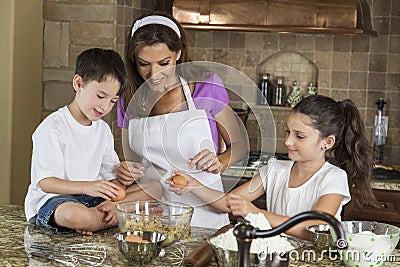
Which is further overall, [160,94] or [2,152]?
[2,152]

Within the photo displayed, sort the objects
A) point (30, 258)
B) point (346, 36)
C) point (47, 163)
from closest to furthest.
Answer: point (30, 258), point (47, 163), point (346, 36)

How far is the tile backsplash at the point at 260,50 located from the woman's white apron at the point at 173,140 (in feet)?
3.19

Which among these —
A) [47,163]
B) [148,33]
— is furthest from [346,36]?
[47,163]

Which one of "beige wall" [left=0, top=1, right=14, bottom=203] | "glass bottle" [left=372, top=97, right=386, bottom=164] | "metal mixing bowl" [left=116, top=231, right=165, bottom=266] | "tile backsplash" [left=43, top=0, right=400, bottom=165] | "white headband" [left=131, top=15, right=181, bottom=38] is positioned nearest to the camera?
"metal mixing bowl" [left=116, top=231, right=165, bottom=266]

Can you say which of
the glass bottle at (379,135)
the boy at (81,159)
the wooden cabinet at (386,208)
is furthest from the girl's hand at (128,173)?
the glass bottle at (379,135)

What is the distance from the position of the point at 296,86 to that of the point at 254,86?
0.24 metres

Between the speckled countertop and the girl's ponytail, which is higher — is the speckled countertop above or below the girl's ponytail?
below

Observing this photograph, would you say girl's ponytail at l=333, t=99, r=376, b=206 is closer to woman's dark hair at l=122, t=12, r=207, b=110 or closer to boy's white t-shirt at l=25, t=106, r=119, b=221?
woman's dark hair at l=122, t=12, r=207, b=110

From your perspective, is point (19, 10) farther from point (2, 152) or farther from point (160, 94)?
point (160, 94)

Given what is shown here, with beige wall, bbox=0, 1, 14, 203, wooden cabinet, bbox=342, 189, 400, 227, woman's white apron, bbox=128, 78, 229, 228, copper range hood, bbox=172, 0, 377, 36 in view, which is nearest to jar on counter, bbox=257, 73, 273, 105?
copper range hood, bbox=172, 0, 377, 36

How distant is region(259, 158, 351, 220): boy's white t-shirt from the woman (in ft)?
0.44

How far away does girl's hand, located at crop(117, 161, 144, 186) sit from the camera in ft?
8.00

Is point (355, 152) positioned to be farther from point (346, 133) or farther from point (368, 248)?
point (368, 248)

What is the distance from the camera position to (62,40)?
3.71 metres
